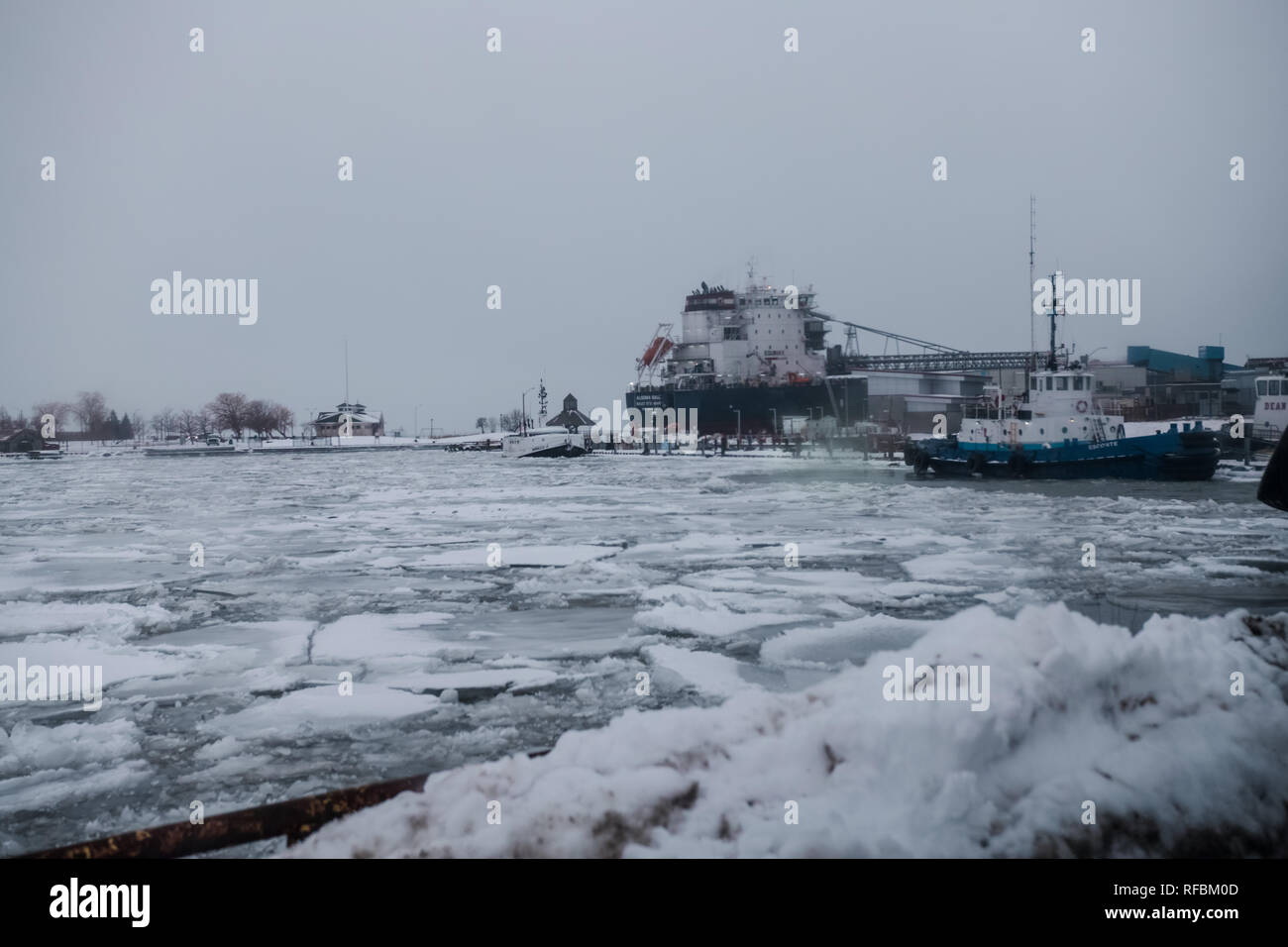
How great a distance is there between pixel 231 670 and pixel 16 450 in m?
96.8

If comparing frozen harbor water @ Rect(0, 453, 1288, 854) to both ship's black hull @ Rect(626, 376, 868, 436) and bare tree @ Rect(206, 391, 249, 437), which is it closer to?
ship's black hull @ Rect(626, 376, 868, 436)

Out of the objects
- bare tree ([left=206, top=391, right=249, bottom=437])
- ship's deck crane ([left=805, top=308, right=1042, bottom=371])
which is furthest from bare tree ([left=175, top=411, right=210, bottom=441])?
ship's deck crane ([left=805, top=308, right=1042, bottom=371])

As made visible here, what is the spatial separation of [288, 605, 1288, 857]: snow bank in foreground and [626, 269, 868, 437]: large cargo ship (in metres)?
60.3

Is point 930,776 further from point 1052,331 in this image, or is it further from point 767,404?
A: point 767,404

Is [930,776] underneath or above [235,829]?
above

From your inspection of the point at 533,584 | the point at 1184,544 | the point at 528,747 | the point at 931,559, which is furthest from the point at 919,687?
the point at 1184,544

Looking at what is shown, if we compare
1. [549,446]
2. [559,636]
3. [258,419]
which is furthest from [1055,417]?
[258,419]

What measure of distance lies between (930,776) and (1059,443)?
29.7m

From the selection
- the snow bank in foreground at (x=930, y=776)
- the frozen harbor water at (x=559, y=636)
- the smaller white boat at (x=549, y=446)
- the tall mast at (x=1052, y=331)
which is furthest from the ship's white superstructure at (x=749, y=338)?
the snow bank in foreground at (x=930, y=776)

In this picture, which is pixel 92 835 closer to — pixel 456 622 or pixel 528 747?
pixel 528 747

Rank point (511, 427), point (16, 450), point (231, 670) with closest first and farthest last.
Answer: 1. point (231, 670)
2. point (16, 450)
3. point (511, 427)

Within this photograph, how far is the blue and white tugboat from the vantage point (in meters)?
27.7

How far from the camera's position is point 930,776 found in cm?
323
